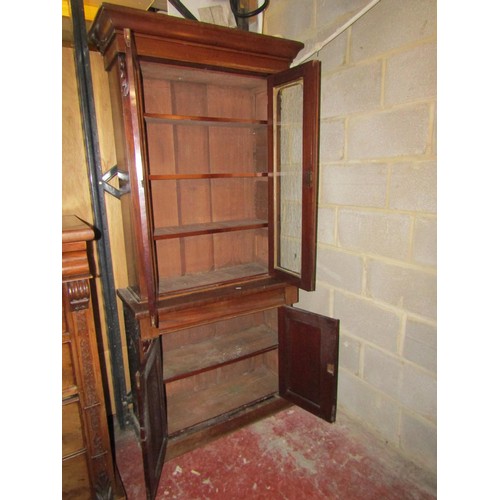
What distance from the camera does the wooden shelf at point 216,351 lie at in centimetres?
185

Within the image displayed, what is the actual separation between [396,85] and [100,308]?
5.69 ft

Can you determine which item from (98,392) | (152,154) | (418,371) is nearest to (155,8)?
(152,154)

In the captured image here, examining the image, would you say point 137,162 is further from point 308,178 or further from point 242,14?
point 242,14

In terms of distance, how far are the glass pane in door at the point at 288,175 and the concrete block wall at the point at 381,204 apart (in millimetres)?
126

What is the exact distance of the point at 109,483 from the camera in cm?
135

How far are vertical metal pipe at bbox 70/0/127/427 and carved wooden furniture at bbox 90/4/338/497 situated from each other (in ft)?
0.33

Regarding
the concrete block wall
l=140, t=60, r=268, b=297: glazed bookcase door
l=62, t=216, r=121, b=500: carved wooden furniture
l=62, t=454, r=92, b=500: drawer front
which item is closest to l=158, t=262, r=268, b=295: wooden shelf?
l=140, t=60, r=268, b=297: glazed bookcase door

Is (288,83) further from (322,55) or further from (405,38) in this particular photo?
(405,38)

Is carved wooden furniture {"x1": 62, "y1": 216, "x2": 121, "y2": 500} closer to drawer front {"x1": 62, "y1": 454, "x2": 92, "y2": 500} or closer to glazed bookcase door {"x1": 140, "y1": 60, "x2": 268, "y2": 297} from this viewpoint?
drawer front {"x1": 62, "y1": 454, "x2": 92, "y2": 500}

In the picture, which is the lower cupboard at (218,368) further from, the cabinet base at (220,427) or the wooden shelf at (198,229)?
the wooden shelf at (198,229)

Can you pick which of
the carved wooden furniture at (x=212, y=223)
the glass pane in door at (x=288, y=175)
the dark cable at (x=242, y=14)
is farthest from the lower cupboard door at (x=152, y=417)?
the dark cable at (x=242, y=14)

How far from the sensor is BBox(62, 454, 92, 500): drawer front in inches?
49.3

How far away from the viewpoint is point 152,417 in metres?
1.49

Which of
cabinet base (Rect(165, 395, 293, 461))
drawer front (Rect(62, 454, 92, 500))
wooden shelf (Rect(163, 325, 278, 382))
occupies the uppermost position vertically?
wooden shelf (Rect(163, 325, 278, 382))
